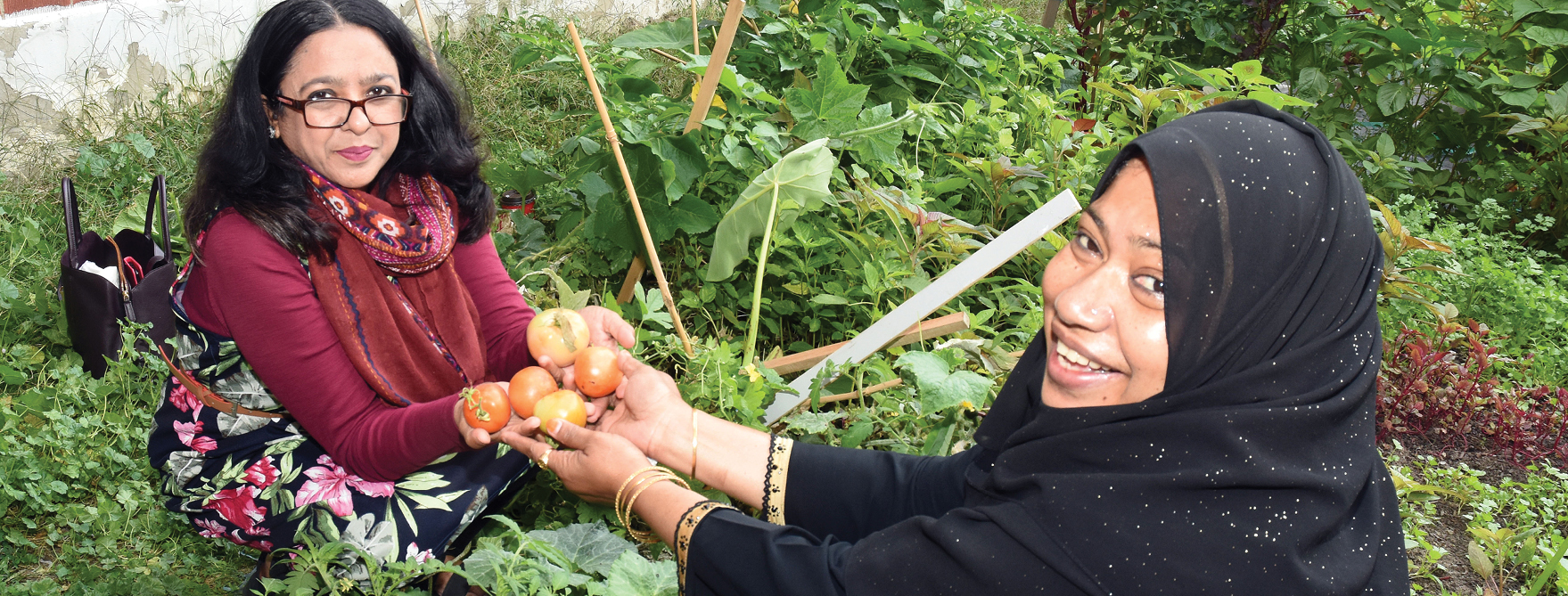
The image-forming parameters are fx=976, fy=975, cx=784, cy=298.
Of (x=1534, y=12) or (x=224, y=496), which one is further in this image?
(x=1534, y=12)

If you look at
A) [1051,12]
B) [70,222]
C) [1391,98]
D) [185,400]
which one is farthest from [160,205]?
[1391,98]

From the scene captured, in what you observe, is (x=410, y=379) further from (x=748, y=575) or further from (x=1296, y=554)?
(x=1296, y=554)

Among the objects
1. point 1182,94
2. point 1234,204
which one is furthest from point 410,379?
point 1182,94

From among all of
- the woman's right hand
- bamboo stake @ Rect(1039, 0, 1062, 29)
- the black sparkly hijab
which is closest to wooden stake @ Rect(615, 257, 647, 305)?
the woman's right hand

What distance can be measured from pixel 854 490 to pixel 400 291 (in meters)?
0.97

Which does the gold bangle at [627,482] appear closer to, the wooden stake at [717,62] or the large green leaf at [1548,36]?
the wooden stake at [717,62]

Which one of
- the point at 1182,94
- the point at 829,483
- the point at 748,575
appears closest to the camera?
the point at 748,575

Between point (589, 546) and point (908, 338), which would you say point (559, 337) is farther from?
point (908, 338)

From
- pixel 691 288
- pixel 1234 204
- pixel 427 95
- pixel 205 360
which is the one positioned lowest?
pixel 691 288

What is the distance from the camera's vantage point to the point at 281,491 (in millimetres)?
1821

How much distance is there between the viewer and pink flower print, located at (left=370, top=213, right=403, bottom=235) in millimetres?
1771

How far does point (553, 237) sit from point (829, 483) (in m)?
1.79

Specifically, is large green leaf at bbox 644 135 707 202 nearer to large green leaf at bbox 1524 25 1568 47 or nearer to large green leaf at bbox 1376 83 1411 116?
large green leaf at bbox 1376 83 1411 116

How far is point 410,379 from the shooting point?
6.31ft
